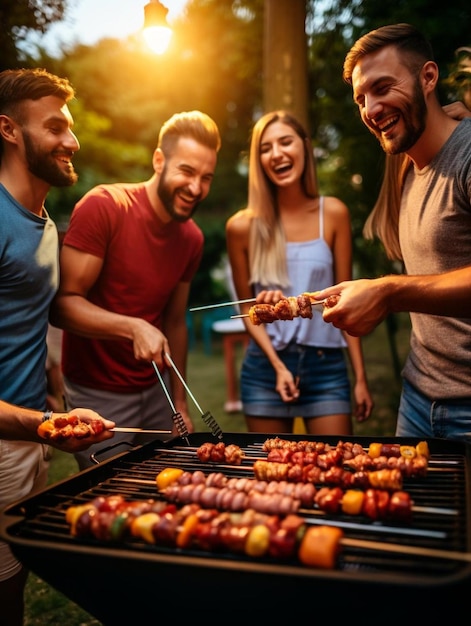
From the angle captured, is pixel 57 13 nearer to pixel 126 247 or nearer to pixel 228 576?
pixel 126 247

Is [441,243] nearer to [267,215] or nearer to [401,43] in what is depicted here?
[401,43]

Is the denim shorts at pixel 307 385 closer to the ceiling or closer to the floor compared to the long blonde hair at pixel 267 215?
closer to the floor

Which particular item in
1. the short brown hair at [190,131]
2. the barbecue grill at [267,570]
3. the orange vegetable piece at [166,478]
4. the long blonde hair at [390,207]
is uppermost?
the short brown hair at [190,131]

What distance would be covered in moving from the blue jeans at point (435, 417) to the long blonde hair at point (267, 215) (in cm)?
117

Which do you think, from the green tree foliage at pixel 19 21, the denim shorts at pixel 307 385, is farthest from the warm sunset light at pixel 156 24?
the denim shorts at pixel 307 385

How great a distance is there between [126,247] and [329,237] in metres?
1.39

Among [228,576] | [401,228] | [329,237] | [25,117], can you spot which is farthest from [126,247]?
[228,576]

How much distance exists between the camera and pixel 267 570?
1402 millimetres

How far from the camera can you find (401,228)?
3047 mm

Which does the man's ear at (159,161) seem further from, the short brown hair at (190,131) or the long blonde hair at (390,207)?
the long blonde hair at (390,207)

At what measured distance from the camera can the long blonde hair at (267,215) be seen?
377cm

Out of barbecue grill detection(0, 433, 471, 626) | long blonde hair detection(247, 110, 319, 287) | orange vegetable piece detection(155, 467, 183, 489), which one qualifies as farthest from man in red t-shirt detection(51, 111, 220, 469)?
barbecue grill detection(0, 433, 471, 626)

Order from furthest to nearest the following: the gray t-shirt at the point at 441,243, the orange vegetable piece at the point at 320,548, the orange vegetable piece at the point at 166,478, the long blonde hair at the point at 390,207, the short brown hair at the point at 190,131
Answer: the short brown hair at the point at 190,131 < the long blonde hair at the point at 390,207 < the gray t-shirt at the point at 441,243 < the orange vegetable piece at the point at 166,478 < the orange vegetable piece at the point at 320,548

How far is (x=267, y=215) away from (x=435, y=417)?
1786 mm
